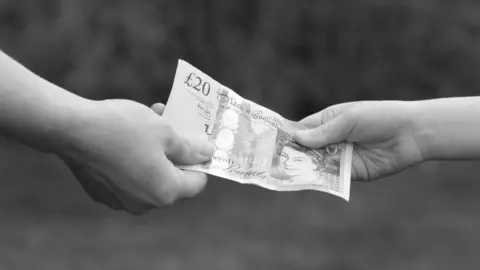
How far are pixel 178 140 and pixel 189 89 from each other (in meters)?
0.23

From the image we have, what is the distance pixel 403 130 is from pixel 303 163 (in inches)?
9.8

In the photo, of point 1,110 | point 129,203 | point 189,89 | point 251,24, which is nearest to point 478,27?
point 251,24

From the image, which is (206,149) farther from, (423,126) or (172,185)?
(423,126)

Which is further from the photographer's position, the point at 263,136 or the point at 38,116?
the point at 263,136

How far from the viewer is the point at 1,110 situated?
1.03 metres

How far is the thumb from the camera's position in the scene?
4.64 ft

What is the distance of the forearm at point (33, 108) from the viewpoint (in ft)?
3.37

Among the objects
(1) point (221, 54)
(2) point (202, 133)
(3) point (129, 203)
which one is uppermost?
(1) point (221, 54)

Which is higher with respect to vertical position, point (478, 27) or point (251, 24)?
point (478, 27)

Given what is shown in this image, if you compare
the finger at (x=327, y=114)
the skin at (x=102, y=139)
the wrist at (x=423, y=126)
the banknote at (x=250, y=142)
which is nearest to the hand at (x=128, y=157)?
the skin at (x=102, y=139)

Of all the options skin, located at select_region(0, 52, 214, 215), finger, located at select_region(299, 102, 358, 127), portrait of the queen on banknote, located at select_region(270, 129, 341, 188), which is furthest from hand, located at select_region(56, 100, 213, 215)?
finger, located at select_region(299, 102, 358, 127)

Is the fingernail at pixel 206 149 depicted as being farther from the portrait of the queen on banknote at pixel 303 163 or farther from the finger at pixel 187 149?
the portrait of the queen on banknote at pixel 303 163

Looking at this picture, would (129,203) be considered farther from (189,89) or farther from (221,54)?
(221,54)

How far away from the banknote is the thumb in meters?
0.03
